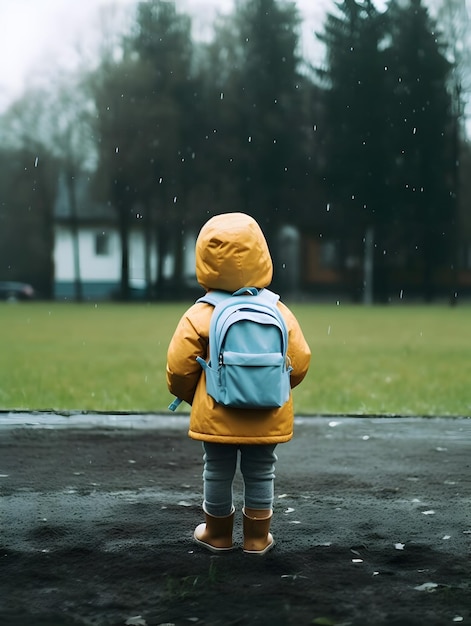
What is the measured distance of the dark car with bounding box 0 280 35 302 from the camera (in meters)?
46.1

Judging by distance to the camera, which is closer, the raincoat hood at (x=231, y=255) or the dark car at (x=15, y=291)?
the raincoat hood at (x=231, y=255)

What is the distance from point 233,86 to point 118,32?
4.07 meters

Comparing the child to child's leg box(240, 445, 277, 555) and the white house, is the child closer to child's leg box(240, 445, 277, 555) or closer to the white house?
child's leg box(240, 445, 277, 555)

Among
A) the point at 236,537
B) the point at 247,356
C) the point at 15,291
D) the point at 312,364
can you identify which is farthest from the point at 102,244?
the point at 247,356

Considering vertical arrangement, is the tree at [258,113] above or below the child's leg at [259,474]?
above

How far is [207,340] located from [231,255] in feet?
1.19

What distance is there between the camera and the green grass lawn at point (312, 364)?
394 inches

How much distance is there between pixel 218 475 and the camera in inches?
171

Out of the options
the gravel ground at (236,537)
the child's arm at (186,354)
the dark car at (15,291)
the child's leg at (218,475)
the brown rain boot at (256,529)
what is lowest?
the dark car at (15,291)

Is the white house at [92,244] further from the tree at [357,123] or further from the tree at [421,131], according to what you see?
the tree at [421,131]

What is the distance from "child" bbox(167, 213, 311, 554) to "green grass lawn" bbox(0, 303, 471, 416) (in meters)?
4.80

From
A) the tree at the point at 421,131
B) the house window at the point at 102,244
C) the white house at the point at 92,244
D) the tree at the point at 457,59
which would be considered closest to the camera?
the tree at the point at 421,131

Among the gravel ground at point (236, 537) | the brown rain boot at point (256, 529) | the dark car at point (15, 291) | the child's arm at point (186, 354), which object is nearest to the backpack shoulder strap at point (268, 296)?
the child's arm at point (186, 354)

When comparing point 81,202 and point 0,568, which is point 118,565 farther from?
point 81,202
